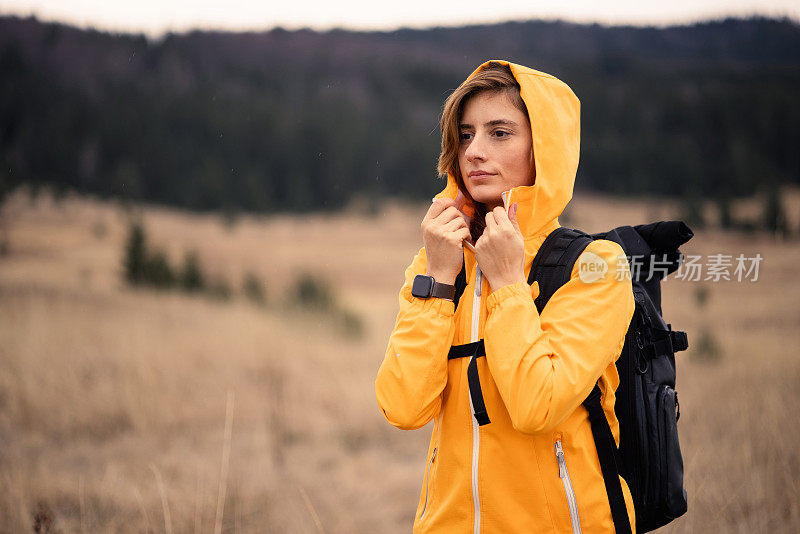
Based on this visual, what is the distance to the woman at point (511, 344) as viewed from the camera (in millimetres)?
1358

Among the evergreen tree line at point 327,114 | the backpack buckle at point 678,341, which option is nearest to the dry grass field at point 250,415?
the backpack buckle at point 678,341

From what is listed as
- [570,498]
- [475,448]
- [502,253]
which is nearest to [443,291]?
[502,253]

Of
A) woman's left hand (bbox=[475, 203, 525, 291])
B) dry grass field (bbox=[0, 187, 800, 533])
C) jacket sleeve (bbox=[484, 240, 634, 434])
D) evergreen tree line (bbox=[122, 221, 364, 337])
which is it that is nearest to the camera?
jacket sleeve (bbox=[484, 240, 634, 434])

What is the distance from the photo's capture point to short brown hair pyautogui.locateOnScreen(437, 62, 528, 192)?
5.44ft

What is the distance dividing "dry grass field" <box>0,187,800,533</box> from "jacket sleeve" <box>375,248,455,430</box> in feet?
3.92

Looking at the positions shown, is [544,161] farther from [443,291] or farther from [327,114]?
[327,114]

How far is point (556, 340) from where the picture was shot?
1374 millimetres

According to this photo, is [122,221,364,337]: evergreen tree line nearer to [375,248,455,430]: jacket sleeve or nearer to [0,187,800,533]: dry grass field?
[0,187,800,533]: dry grass field

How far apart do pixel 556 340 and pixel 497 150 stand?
0.59 m

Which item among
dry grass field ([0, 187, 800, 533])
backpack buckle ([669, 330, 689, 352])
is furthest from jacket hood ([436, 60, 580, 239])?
dry grass field ([0, 187, 800, 533])

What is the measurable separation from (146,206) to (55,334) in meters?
28.4

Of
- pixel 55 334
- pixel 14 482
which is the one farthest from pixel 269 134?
pixel 14 482

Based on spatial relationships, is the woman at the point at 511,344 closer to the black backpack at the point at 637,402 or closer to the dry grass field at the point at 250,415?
the black backpack at the point at 637,402

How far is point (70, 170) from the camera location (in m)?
31.6
